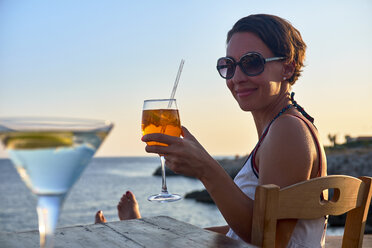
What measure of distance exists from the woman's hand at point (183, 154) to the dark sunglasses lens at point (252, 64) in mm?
768

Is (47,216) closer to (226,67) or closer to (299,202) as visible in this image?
(299,202)

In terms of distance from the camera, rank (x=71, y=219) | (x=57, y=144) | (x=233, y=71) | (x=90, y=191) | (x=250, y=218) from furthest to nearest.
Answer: (x=90, y=191)
(x=71, y=219)
(x=233, y=71)
(x=250, y=218)
(x=57, y=144)

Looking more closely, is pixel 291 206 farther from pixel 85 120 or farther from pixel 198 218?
pixel 198 218

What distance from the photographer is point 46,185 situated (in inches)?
40.0

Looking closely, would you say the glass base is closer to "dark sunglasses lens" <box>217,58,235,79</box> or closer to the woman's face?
the woman's face

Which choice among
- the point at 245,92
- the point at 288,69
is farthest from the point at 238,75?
the point at 288,69

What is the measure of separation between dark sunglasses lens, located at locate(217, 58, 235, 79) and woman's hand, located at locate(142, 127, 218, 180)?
35.3 inches

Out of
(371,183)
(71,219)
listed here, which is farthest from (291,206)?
(71,219)

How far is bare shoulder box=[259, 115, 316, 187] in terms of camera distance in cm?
189

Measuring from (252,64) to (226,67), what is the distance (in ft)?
0.96

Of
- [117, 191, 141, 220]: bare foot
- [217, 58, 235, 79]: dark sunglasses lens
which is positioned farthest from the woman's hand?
[117, 191, 141, 220]: bare foot

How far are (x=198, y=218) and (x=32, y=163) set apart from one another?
89.6ft

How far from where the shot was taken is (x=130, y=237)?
1.69 m

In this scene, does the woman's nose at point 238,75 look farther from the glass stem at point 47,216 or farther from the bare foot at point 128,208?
the glass stem at point 47,216
